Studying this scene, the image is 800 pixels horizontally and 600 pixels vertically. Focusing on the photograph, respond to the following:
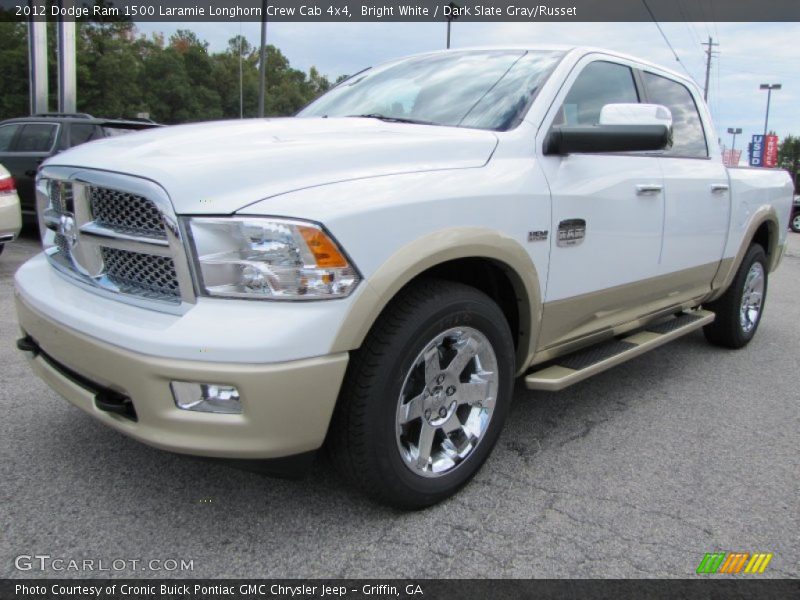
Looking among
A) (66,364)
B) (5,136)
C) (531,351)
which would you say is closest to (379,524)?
(531,351)

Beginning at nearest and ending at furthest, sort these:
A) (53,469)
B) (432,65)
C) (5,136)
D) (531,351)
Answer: (53,469) < (531,351) < (432,65) < (5,136)

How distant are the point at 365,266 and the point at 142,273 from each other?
Answer: 746mm

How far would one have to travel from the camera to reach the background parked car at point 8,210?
639 centimetres

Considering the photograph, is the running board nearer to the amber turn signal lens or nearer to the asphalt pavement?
the asphalt pavement

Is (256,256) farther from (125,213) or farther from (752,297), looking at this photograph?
(752,297)

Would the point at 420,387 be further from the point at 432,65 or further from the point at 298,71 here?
the point at 298,71

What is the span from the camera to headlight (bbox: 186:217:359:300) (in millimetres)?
1947

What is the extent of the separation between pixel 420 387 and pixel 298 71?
293ft

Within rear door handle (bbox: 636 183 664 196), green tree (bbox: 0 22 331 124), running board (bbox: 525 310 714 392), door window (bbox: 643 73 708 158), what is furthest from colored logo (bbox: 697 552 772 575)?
green tree (bbox: 0 22 331 124)

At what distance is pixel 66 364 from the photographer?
2.22 meters

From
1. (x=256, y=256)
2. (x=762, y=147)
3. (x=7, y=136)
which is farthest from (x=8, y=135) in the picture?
(x=762, y=147)

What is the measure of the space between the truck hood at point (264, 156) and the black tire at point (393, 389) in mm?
470


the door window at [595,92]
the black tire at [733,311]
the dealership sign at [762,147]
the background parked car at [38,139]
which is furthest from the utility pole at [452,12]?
the dealership sign at [762,147]

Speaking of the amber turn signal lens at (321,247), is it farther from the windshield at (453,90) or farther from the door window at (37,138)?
the door window at (37,138)
